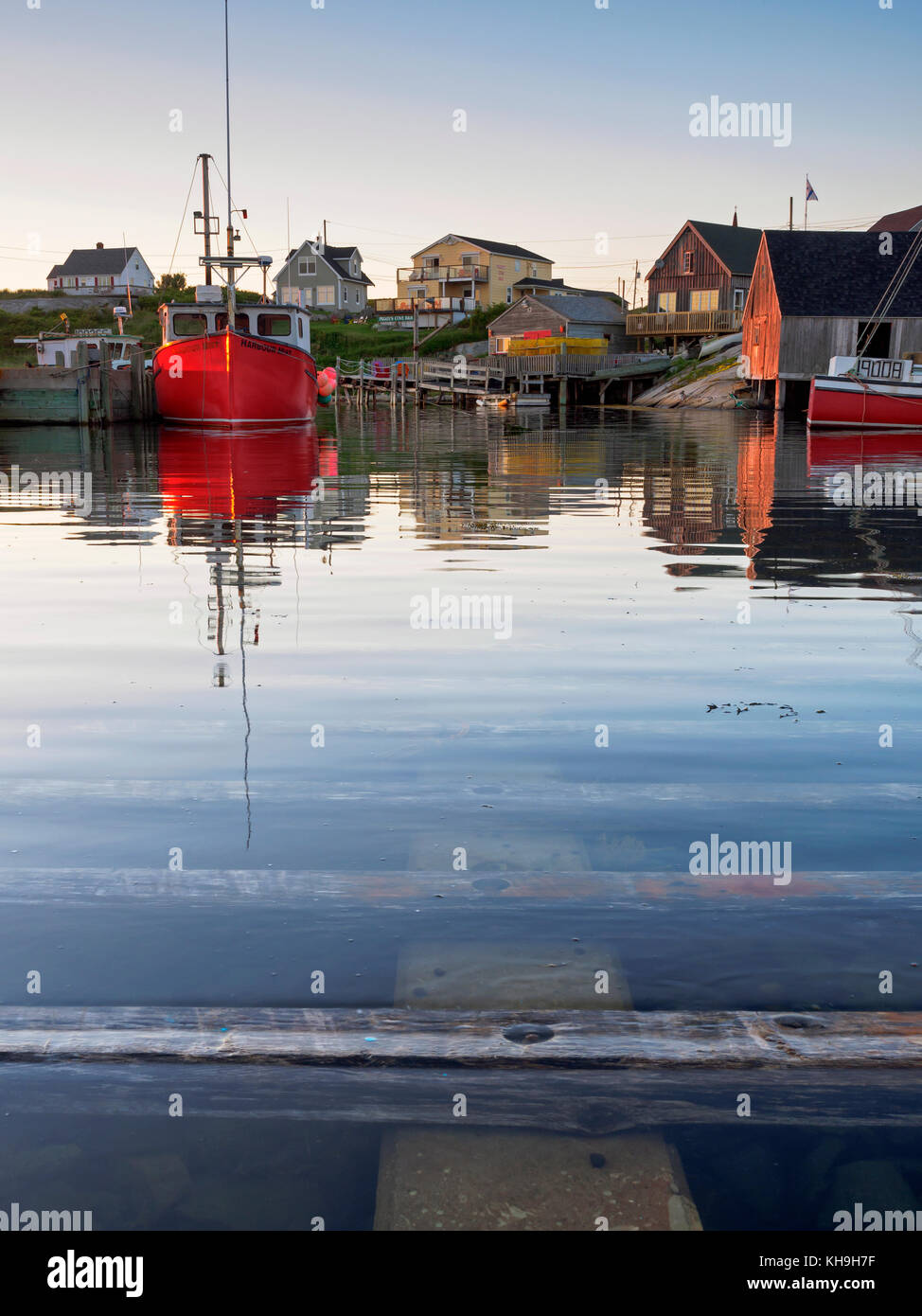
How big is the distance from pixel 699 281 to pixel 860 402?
140 ft

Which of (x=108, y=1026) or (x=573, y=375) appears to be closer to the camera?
(x=108, y=1026)

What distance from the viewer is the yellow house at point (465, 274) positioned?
99875 mm

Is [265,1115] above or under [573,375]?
under

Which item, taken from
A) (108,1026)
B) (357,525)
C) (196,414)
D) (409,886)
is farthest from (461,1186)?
(196,414)

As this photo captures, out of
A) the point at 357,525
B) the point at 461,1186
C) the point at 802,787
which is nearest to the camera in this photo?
the point at 461,1186

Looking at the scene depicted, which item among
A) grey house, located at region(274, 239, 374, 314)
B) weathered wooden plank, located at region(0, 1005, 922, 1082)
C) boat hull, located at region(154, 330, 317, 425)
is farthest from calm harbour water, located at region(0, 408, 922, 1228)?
grey house, located at region(274, 239, 374, 314)

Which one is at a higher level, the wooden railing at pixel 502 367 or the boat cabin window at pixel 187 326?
the wooden railing at pixel 502 367

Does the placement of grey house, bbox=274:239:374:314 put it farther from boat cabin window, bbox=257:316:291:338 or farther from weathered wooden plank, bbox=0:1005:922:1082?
weathered wooden plank, bbox=0:1005:922:1082

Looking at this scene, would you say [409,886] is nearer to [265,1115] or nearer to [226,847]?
[226,847]

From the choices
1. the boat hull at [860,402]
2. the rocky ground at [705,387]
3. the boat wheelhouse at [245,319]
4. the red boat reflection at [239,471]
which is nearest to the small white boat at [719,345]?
the rocky ground at [705,387]

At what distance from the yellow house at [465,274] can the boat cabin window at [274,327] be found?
62467mm

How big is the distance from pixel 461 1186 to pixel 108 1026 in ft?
3.32

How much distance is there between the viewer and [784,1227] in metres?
2.36

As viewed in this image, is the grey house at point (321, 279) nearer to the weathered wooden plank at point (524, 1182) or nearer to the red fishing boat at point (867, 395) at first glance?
the red fishing boat at point (867, 395)
